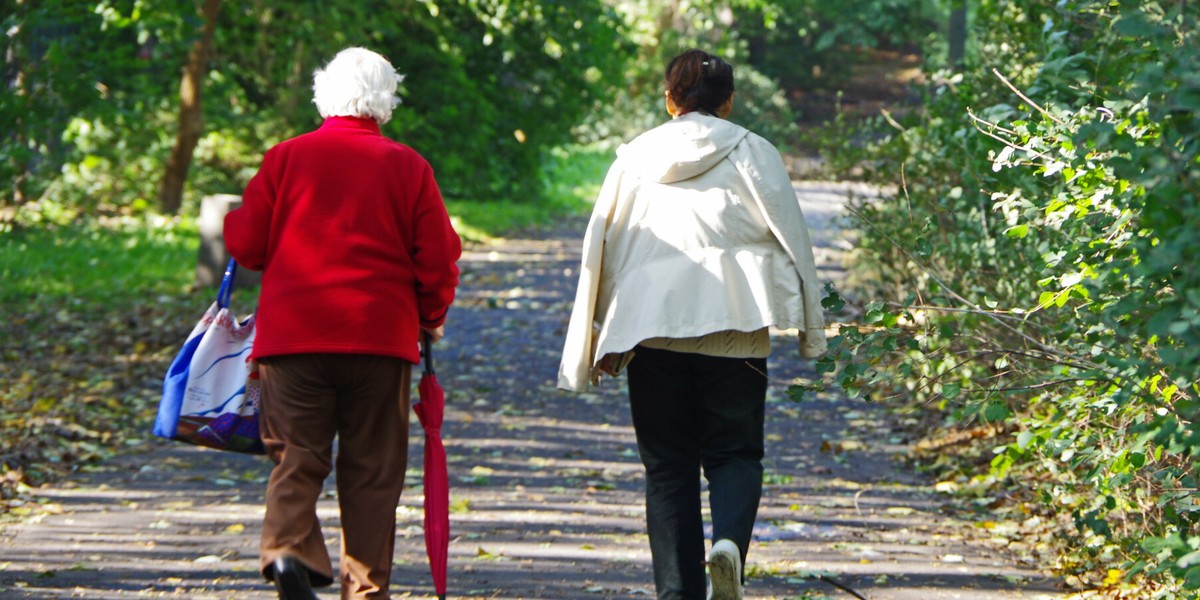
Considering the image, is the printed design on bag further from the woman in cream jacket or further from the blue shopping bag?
the woman in cream jacket

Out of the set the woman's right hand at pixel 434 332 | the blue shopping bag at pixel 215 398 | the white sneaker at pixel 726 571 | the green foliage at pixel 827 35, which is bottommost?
the white sneaker at pixel 726 571

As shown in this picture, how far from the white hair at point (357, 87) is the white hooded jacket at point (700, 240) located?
736mm

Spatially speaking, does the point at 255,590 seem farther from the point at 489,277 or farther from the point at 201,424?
the point at 489,277

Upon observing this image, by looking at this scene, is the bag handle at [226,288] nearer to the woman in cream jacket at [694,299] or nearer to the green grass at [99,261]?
the woman in cream jacket at [694,299]

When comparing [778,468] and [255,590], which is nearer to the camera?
[255,590]

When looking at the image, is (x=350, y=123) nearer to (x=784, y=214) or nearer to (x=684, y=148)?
(x=684, y=148)

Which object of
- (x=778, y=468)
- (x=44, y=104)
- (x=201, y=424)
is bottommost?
(x=778, y=468)

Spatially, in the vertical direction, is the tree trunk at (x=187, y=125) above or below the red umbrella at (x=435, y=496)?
above

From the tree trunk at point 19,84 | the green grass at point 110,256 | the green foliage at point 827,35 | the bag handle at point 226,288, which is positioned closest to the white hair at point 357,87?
the bag handle at point 226,288

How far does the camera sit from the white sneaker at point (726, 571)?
4.30 meters

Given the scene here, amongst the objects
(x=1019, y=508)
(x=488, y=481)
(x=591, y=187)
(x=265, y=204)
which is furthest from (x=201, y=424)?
(x=591, y=187)

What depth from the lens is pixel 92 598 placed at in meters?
5.02

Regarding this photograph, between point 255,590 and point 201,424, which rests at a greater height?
point 201,424

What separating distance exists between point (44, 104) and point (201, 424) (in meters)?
5.94
